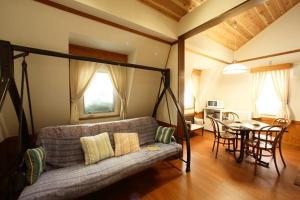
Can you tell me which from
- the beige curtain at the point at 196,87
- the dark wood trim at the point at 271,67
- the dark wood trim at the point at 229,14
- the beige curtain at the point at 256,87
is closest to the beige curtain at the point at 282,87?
the dark wood trim at the point at 271,67

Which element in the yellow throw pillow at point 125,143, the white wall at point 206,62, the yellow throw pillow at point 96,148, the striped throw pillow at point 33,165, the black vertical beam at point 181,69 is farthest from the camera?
the white wall at point 206,62

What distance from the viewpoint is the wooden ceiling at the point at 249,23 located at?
3176 mm

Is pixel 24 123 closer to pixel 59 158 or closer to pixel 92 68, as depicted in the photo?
pixel 59 158

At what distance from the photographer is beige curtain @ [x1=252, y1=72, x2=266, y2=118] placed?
409cm

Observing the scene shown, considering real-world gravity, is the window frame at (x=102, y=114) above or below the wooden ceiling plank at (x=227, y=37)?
below

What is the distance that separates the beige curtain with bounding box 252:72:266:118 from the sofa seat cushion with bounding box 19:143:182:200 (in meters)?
3.54

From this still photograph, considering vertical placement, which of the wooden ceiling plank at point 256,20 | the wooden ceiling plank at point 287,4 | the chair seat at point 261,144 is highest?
the wooden ceiling plank at point 287,4

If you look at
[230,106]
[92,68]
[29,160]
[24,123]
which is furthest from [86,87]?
[230,106]

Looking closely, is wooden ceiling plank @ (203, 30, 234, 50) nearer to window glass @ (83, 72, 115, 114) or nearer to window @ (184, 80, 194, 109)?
window @ (184, 80, 194, 109)

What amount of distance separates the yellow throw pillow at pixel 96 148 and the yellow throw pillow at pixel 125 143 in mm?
125

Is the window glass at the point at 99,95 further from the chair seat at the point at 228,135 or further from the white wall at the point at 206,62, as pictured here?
the chair seat at the point at 228,135

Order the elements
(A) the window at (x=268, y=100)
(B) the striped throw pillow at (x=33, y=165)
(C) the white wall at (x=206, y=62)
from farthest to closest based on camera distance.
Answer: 1. (A) the window at (x=268, y=100)
2. (C) the white wall at (x=206, y=62)
3. (B) the striped throw pillow at (x=33, y=165)

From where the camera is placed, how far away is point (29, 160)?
153 centimetres

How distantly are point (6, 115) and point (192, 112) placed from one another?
4.51 meters
